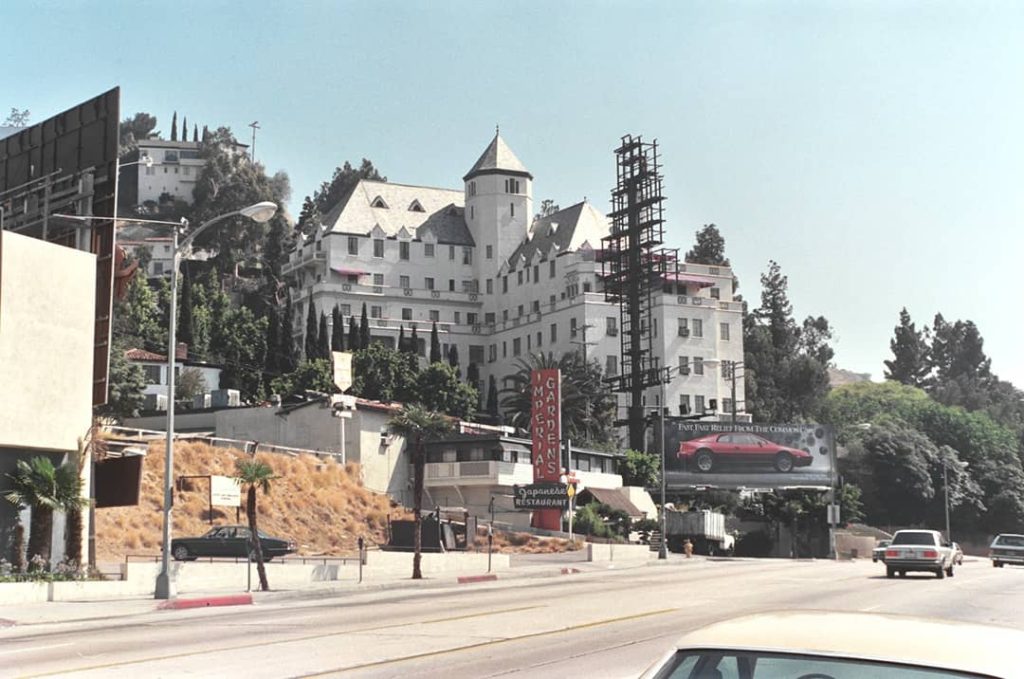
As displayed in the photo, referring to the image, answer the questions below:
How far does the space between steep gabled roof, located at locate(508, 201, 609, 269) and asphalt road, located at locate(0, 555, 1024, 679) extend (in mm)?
109017

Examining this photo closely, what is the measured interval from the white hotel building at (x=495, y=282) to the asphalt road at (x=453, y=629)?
9680 cm

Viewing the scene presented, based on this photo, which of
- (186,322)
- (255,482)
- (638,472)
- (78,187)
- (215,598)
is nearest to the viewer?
(215,598)

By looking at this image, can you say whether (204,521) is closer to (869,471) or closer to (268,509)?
(268,509)

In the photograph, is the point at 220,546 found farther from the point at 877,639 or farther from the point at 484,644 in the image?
the point at 877,639

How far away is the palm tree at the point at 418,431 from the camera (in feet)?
140

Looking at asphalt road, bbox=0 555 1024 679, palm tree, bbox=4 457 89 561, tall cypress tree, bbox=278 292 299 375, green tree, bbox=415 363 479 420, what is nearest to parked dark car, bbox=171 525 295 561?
asphalt road, bbox=0 555 1024 679

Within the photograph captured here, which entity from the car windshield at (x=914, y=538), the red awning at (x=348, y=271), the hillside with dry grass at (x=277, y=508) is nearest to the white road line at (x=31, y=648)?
the car windshield at (x=914, y=538)

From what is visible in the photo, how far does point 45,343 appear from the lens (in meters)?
33.4

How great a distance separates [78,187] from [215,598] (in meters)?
14.2

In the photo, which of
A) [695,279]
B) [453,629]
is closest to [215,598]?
[453,629]

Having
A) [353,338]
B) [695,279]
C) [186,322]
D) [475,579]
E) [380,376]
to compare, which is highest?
[695,279]

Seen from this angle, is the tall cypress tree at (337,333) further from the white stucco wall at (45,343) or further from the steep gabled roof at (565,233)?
the white stucco wall at (45,343)

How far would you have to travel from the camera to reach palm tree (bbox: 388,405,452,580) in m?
42.8

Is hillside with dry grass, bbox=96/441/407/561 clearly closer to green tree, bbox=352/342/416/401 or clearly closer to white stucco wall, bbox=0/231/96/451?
white stucco wall, bbox=0/231/96/451
